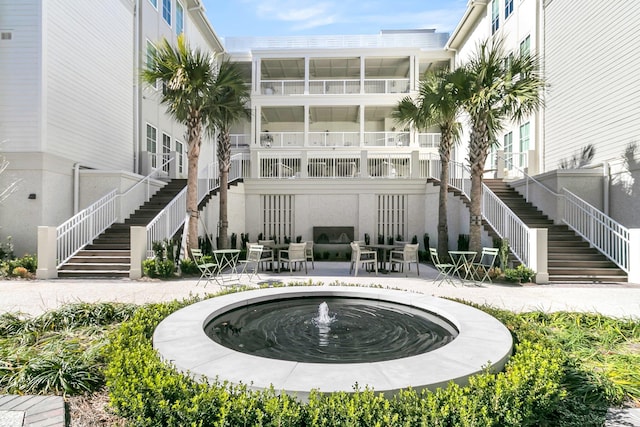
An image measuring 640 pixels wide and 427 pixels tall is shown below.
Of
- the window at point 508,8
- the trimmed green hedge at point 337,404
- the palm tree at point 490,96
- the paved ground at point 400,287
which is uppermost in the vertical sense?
the window at point 508,8

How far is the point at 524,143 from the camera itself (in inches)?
654

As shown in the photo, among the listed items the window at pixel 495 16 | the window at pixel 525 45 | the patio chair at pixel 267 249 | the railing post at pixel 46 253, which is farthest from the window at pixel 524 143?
the railing post at pixel 46 253

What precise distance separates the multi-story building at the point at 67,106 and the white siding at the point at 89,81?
0.12ft

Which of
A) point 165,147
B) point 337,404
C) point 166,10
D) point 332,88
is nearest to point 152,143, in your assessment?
point 165,147

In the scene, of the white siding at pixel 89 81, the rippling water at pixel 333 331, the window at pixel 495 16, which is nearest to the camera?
the rippling water at pixel 333 331

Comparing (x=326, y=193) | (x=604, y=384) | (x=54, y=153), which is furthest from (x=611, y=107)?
(x=54, y=153)

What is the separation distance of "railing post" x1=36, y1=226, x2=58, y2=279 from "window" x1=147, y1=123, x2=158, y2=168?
8081mm

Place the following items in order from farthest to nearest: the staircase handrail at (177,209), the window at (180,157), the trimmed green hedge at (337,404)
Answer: the window at (180,157)
the staircase handrail at (177,209)
the trimmed green hedge at (337,404)

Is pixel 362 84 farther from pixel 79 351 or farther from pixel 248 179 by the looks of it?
pixel 79 351

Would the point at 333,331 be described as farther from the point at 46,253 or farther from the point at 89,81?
the point at 89,81

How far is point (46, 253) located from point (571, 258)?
577 inches

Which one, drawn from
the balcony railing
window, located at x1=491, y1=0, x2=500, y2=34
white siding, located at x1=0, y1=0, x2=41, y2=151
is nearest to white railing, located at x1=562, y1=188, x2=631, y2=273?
window, located at x1=491, y1=0, x2=500, y2=34

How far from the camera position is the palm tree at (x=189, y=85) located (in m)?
10.1

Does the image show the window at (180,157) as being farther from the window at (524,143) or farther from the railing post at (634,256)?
the railing post at (634,256)
